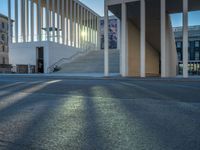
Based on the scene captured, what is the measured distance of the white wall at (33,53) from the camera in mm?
30094

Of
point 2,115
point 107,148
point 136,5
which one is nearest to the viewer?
point 107,148

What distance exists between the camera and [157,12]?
70.3 ft

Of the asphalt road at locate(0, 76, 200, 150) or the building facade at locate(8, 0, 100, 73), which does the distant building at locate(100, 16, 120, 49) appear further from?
the asphalt road at locate(0, 76, 200, 150)

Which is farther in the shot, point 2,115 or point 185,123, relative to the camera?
point 2,115

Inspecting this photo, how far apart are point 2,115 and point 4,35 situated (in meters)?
67.0

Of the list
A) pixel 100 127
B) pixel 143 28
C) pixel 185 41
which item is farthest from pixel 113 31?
pixel 100 127

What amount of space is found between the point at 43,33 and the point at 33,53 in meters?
2.89

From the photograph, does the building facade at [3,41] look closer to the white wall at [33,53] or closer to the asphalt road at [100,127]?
the white wall at [33,53]

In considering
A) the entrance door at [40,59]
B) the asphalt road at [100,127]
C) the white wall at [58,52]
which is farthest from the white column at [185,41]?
the entrance door at [40,59]

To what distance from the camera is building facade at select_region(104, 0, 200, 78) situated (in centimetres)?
1817

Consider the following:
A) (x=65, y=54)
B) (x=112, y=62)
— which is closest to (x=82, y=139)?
(x=112, y=62)

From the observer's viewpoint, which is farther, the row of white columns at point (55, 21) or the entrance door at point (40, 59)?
the row of white columns at point (55, 21)

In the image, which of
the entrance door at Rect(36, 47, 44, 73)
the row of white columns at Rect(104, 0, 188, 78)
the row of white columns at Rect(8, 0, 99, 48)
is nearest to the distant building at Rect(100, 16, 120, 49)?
the row of white columns at Rect(8, 0, 99, 48)

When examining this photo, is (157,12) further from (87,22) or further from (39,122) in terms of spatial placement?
(87,22)
